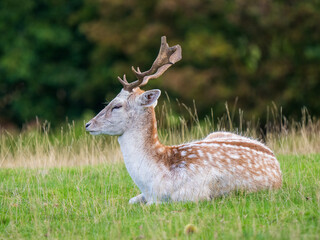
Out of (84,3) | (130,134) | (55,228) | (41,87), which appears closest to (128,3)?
(84,3)

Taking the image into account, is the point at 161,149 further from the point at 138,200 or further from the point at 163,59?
A: the point at 163,59

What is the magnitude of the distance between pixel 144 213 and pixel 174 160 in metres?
0.90

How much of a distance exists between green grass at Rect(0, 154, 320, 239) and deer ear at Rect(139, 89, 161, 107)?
40.9 inches

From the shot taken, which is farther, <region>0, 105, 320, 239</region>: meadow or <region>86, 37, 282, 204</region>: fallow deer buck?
<region>86, 37, 282, 204</region>: fallow deer buck

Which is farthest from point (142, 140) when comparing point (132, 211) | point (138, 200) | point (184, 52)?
point (184, 52)

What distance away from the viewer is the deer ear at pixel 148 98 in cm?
615

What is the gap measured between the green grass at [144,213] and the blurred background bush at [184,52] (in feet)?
36.1

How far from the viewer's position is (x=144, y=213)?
5359 millimetres

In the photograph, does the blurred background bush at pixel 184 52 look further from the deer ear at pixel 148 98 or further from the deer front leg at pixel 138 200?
the deer front leg at pixel 138 200

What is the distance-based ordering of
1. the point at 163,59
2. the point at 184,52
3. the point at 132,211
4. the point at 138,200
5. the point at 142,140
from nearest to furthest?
the point at 132,211
the point at 138,200
the point at 142,140
the point at 163,59
the point at 184,52

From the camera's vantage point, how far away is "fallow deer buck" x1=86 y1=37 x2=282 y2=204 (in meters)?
5.91

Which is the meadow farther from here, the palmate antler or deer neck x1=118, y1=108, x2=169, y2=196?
the palmate antler

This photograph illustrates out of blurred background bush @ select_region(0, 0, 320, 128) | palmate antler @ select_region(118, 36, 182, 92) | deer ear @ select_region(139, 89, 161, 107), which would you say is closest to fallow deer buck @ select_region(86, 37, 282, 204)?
deer ear @ select_region(139, 89, 161, 107)

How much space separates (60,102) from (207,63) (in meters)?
6.67
